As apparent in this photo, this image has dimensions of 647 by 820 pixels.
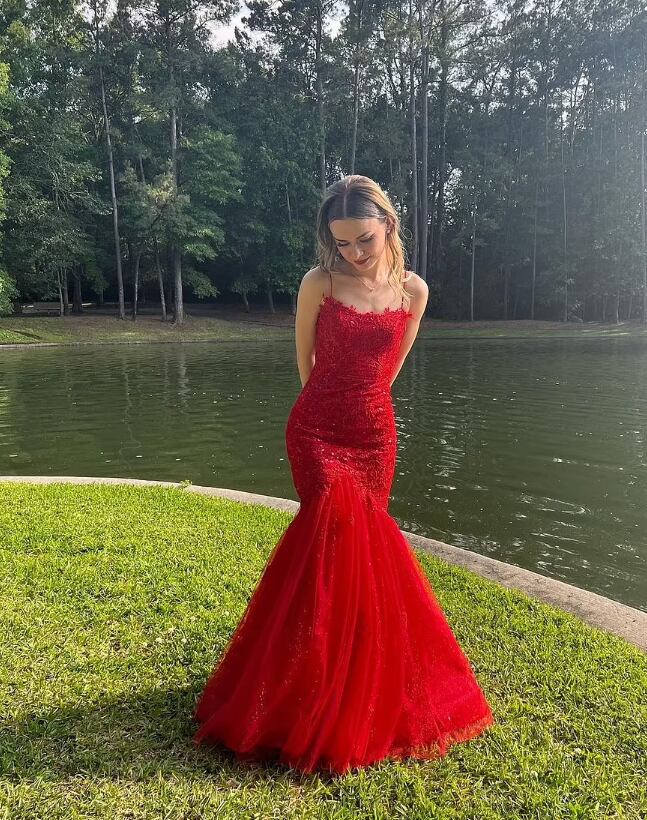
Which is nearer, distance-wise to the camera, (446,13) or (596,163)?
(446,13)

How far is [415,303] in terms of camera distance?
2719mm

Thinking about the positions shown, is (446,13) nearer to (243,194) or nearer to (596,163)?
(596,163)

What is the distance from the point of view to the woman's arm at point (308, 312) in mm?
2545

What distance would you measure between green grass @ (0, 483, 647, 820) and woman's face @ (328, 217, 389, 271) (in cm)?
198

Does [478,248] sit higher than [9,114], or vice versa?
[9,114]

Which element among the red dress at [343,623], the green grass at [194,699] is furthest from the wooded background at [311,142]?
the red dress at [343,623]

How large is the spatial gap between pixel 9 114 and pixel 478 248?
26453 millimetres

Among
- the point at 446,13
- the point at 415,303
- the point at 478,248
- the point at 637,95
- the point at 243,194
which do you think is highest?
the point at 446,13

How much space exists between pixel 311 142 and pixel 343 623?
34362mm

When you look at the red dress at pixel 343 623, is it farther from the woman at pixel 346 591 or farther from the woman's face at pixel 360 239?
the woman's face at pixel 360 239

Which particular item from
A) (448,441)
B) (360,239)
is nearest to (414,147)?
(448,441)

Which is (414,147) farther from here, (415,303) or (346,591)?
(346,591)

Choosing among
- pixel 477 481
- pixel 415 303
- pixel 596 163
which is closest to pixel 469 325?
pixel 596 163

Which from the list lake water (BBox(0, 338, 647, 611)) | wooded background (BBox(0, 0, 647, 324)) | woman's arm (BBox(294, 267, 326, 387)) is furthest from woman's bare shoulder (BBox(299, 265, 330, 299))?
wooded background (BBox(0, 0, 647, 324))
